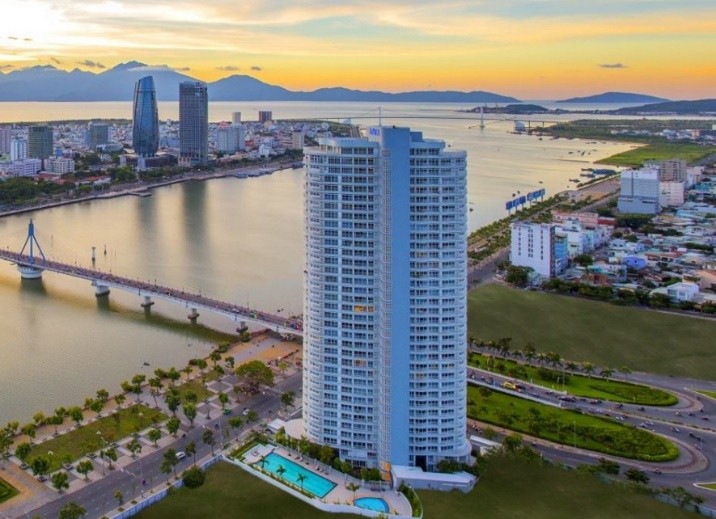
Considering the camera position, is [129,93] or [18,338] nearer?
[18,338]

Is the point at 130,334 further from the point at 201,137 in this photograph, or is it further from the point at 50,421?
the point at 201,137

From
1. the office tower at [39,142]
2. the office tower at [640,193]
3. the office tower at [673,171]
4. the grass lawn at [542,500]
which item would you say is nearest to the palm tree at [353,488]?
the grass lawn at [542,500]

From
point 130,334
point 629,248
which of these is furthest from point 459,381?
point 629,248

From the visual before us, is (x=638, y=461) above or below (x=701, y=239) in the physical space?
below

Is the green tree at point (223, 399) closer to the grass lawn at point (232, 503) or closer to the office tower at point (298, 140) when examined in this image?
the grass lawn at point (232, 503)

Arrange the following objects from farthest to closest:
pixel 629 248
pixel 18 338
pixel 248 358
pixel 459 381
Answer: pixel 629 248 → pixel 18 338 → pixel 248 358 → pixel 459 381

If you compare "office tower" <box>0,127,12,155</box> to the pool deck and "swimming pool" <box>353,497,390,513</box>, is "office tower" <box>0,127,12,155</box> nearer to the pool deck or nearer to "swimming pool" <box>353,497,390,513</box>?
the pool deck
